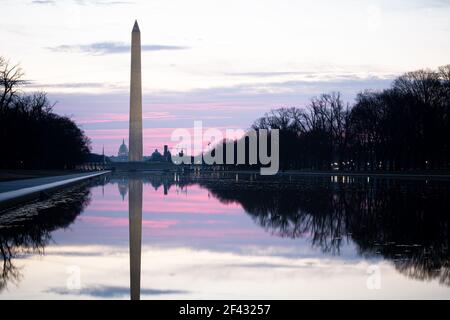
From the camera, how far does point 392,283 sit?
948 centimetres

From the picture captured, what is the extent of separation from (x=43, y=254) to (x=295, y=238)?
5.09 metres

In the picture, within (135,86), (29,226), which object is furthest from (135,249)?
(135,86)

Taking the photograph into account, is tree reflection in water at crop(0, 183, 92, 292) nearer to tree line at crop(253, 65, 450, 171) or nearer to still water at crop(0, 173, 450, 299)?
still water at crop(0, 173, 450, 299)

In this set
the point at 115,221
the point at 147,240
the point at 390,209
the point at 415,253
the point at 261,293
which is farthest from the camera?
the point at 390,209

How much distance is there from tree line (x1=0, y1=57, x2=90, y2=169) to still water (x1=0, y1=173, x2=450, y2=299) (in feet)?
122

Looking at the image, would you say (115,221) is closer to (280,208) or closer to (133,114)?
(280,208)

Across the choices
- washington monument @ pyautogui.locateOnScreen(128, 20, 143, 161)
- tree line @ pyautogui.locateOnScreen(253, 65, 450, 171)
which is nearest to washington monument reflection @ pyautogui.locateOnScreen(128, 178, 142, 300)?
tree line @ pyautogui.locateOnScreen(253, 65, 450, 171)

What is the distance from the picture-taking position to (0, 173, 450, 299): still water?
9156 mm

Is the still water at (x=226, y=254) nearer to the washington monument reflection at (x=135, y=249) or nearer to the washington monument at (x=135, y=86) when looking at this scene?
the washington monument reflection at (x=135, y=249)

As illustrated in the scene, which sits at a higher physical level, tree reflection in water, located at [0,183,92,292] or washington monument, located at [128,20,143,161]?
washington monument, located at [128,20,143,161]

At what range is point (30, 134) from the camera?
67000 millimetres

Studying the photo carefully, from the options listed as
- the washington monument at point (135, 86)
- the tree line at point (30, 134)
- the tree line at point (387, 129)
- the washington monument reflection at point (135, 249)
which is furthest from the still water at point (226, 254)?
the washington monument at point (135, 86)
